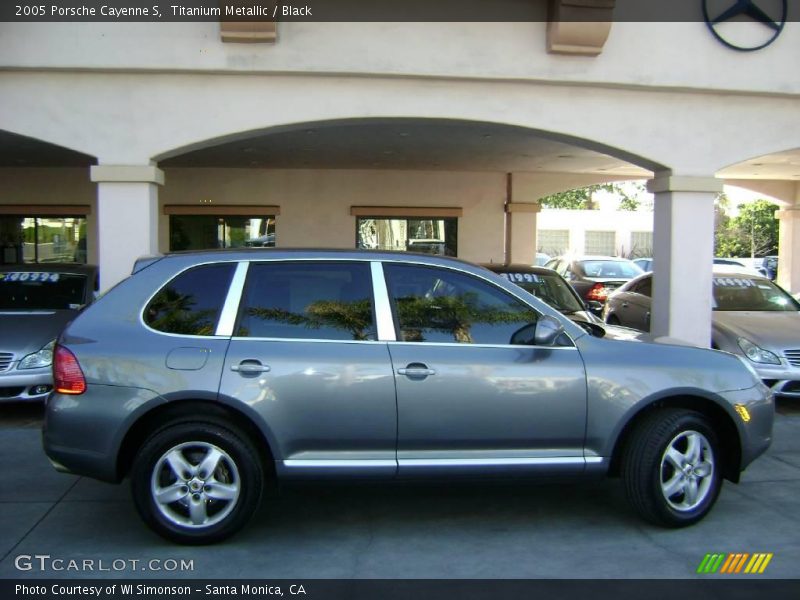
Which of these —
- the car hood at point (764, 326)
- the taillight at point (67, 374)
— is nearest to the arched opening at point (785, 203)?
the car hood at point (764, 326)

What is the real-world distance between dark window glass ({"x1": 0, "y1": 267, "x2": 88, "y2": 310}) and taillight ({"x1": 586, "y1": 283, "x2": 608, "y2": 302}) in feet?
33.3

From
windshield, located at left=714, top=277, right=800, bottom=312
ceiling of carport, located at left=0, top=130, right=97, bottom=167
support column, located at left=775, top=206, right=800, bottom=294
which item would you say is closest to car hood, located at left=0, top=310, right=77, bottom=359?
ceiling of carport, located at left=0, top=130, right=97, bottom=167

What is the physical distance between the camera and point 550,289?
30.3 ft

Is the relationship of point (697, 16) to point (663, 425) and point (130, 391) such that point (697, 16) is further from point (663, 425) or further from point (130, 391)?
point (130, 391)

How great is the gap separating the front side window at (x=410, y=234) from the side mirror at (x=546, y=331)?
36.9ft

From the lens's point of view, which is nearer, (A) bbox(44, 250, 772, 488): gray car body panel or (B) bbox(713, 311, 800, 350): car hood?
(A) bbox(44, 250, 772, 488): gray car body panel

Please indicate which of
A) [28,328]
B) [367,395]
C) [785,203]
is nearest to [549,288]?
[367,395]

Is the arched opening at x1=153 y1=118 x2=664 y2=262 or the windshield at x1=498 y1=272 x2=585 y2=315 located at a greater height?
the arched opening at x1=153 y1=118 x2=664 y2=262

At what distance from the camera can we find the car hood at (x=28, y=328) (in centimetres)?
719

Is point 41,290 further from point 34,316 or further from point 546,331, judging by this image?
point 546,331

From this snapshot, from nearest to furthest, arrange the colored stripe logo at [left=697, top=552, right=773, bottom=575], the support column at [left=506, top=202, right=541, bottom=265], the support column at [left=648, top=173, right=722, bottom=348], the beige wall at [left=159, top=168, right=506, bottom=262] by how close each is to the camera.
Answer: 1. the colored stripe logo at [left=697, top=552, right=773, bottom=575]
2. the support column at [left=648, top=173, right=722, bottom=348]
3. the beige wall at [left=159, top=168, right=506, bottom=262]
4. the support column at [left=506, top=202, right=541, bottom=265]

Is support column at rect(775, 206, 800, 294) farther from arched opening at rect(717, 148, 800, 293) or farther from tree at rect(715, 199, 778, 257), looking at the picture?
tree at rect(715, 199, 778, 257)

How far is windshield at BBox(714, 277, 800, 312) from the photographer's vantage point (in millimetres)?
9641

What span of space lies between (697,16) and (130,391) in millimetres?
7497
